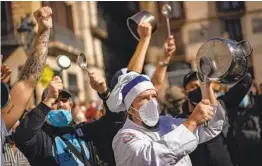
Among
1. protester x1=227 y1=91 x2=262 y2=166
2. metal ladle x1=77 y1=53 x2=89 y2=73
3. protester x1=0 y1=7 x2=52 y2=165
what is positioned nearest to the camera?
protester x1=0 y1=7 x2=52 y2=165

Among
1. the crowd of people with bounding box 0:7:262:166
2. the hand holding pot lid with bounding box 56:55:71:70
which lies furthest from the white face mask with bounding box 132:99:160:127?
the hand holding pot lid with bounding box 56:55:71:70

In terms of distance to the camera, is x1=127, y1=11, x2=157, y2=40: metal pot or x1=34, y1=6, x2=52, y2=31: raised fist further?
x1=127, y1=11, x2=157, y2=40: metal pot

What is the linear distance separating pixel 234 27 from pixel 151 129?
2026cm

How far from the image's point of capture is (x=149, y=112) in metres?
2.48

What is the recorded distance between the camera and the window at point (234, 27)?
21828mm

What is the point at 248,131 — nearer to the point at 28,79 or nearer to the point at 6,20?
the point at 28,79

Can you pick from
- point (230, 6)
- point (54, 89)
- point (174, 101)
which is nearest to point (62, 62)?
point (54, 89)

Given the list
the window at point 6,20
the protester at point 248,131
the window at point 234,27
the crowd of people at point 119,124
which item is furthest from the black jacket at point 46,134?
the window at point 234,27

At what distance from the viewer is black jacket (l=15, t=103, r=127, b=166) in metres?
2.72

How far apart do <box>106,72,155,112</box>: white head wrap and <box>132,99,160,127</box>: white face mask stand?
86mm

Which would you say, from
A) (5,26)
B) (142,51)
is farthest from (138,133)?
(5,26)

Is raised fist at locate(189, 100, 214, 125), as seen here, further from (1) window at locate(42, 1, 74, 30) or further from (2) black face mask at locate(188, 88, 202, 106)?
(1) window at locate(42, 1, 74, 30)

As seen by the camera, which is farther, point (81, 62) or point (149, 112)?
point (81, 62)

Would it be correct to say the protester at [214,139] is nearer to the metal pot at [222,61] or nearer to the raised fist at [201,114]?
the metal pot at [222,61]
